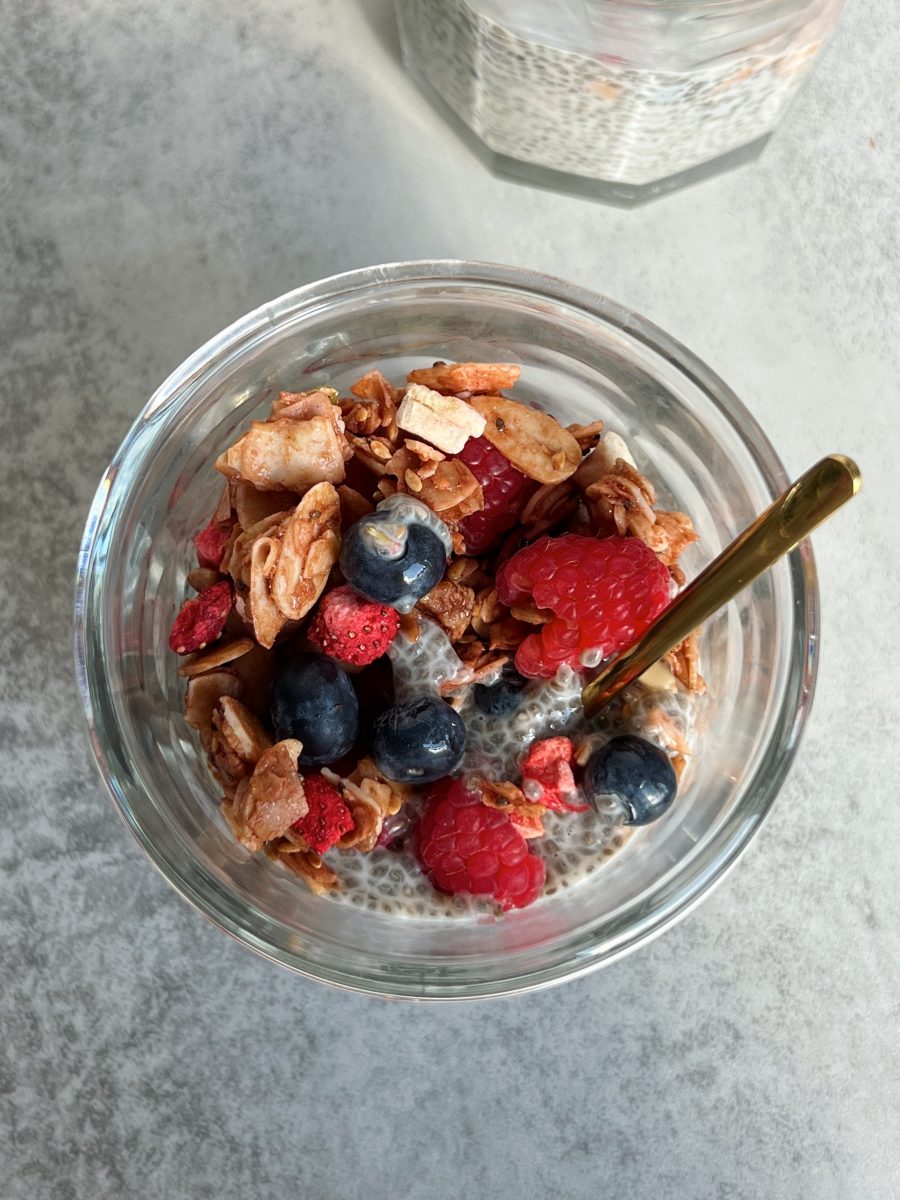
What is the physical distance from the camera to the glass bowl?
69 centimetres

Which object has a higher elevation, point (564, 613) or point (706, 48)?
point (706, 48)

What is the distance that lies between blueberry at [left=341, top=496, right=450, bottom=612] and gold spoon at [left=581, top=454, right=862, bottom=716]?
0.45 ft

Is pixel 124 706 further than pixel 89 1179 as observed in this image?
No

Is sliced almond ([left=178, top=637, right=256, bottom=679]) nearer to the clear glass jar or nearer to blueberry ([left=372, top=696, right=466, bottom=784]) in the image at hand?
blueberry ([left=372, top=696, right=466, bottom=784])

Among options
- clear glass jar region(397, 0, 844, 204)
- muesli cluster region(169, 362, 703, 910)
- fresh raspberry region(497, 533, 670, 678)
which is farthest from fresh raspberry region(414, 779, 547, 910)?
clear glass jar region(397, 0, 844, 204)

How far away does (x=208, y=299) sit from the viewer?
35.2 inches

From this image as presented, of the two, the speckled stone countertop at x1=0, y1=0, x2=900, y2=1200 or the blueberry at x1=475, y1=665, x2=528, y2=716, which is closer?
the blueberry at x1=475, y1=665, x2=528, y2=716

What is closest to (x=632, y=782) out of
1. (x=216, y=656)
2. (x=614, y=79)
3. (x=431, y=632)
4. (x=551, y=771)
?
(x=551, y=771)

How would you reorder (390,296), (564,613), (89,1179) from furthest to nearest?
1. (89,1179)
2. (390,296)
3. (564,613)

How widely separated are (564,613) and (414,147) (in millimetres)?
514

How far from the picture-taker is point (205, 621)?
2.21ft

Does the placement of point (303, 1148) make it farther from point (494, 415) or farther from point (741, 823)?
point (494, 415)

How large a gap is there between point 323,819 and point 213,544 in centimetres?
20

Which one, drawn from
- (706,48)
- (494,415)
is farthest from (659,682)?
(706,48)
